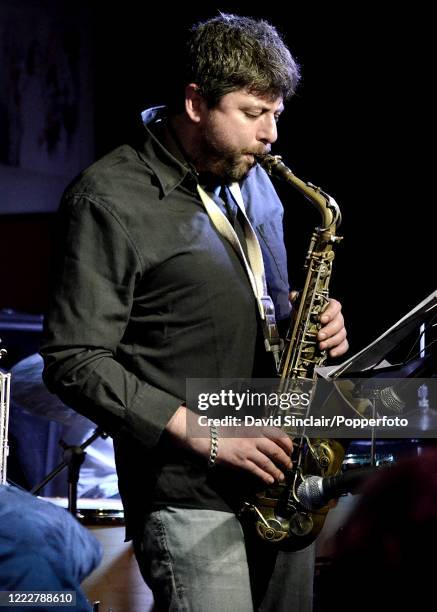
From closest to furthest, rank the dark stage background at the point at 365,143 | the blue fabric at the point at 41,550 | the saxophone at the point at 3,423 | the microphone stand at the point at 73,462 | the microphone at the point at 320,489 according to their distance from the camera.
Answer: the blue fabric at the point at 41,550
the microphone at the point at 320,489
the saxophone at the point at 3,423
the microphone stand at the point at 73,462
the dark stage background at the point at 365,143

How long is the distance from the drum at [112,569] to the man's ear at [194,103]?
184 centimetres

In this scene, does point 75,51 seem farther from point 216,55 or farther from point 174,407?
point 174,407

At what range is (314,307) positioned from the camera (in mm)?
2490

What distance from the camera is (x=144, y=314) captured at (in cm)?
224

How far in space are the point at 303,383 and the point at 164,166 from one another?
2.06 ft

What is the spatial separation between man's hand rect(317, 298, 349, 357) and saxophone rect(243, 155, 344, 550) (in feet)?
0.07

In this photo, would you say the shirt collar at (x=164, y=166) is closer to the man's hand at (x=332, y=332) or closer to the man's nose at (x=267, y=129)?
the man's nose at (x=267, y=129)

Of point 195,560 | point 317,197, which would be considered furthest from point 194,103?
point 195,560

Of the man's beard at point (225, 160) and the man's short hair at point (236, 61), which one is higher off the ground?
the man's short hair at point (236, 61)

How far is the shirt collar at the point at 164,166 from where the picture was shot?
231 centimetres

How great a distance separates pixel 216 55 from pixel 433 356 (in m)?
0.96

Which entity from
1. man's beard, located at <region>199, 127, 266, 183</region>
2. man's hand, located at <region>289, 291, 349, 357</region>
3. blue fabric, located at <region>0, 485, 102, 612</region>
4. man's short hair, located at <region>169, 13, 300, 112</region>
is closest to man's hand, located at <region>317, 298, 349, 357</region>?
man's hand, located at <region>289, 291, 349, 357</region>

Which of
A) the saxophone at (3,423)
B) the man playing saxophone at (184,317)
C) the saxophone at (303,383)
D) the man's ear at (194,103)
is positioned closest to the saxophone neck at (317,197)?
the saxophone at (303,383)

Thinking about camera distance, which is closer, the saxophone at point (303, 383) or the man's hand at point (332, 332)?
the saxophone at point (303, 383)
